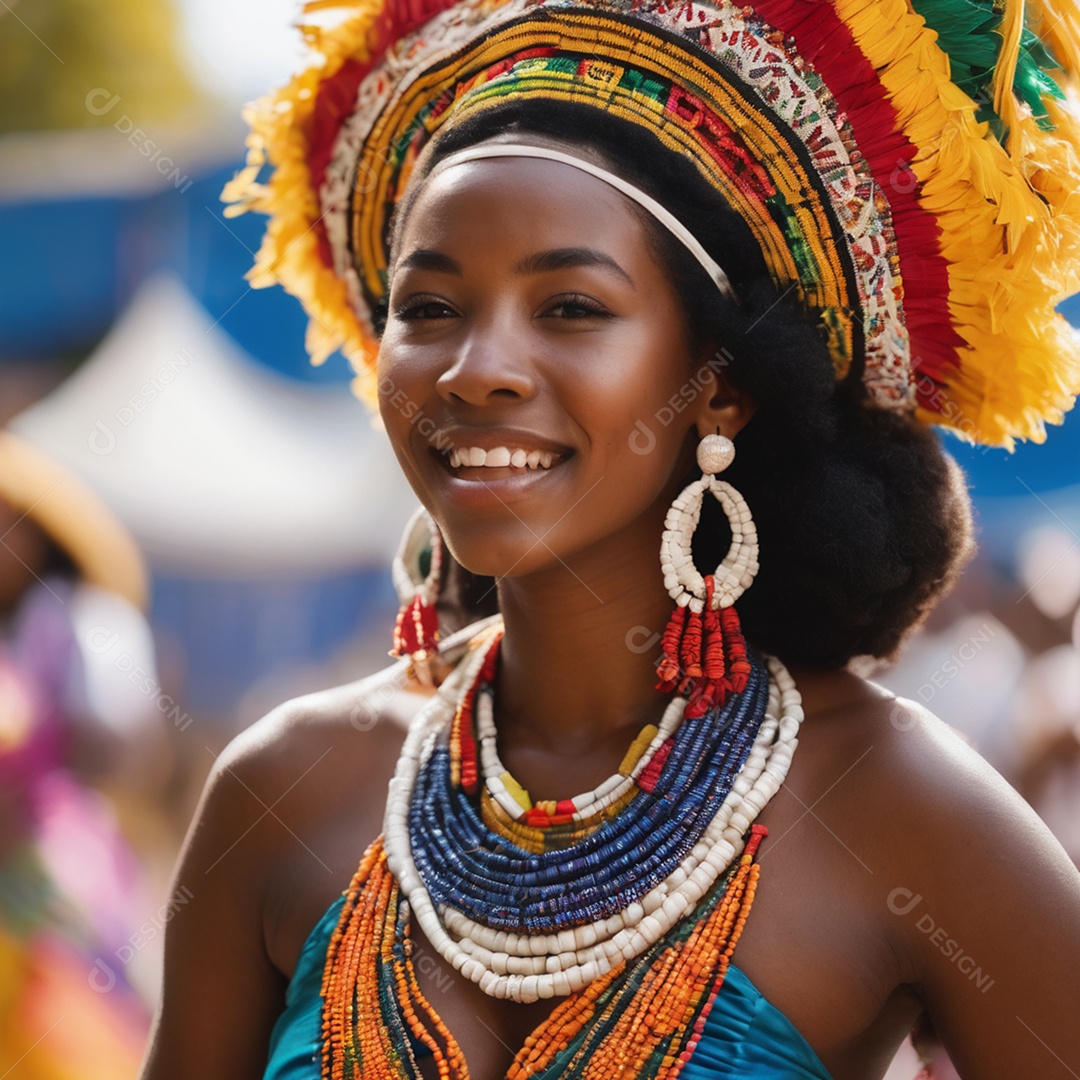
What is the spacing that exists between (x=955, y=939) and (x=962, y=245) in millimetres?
1160

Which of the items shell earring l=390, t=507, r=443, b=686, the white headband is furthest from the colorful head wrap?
shell earring l=390, t=507, r=443, b=686

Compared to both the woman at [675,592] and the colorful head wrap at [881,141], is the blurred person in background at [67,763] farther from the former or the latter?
the colorful head wrap at [881,141]

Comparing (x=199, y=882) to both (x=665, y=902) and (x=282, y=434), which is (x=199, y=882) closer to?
(x=665, y=902)

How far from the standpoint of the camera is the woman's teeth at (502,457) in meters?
2.03

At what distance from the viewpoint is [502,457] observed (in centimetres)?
203

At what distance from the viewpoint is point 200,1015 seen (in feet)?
7.72

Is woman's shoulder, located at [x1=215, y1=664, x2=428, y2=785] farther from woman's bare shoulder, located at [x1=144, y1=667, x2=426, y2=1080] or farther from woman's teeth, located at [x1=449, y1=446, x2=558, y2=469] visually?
woman's teeth, located at [x1=449, y1=446, x2=558, y2=469]

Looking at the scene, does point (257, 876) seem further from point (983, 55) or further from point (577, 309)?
point (983, 55)

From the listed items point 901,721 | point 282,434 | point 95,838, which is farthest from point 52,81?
point 901,721

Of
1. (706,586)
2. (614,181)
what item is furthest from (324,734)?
(614,181)

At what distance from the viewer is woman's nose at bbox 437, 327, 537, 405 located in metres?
1.98

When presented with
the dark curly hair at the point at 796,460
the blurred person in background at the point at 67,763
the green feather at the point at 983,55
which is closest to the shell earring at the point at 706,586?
the dark curly hair at the point at 796,460

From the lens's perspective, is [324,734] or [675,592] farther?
[324,734]

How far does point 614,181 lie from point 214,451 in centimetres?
426
